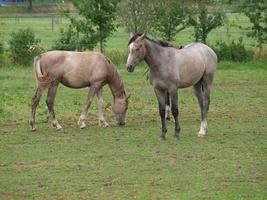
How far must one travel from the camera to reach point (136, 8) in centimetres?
3195

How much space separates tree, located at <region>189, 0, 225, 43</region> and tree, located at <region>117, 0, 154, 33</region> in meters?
1.84

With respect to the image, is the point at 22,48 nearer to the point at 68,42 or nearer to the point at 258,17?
the point at 68,42

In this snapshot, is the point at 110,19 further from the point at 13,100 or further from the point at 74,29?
the point at 13,100

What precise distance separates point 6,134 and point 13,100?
15.6 feet

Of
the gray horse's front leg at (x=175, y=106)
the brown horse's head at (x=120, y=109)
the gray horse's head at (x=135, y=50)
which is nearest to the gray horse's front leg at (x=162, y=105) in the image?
the gray horse's front leg at (x=175, y=106)

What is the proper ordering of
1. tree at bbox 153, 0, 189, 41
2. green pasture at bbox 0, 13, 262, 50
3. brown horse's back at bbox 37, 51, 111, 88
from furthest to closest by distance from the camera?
green pasture at bbox 0, 13, 262, 50, tree at bbox 153, 0, 189, 41, brown horse's back at bbox 37, 51, 111, 88

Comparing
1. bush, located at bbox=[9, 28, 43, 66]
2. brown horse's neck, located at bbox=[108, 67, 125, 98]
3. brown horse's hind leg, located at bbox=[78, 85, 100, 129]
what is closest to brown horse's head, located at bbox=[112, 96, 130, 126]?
brown horse's neck, located at bbox=[108, 67, 125, 98]

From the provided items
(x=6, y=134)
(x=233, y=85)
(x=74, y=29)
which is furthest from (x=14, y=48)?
(x=6, y=134)

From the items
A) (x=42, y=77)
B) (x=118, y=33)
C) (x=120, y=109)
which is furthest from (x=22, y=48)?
(x=118, y=33)

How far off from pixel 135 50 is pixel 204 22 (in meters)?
17.3

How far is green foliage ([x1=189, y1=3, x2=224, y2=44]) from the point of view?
30.6 metres

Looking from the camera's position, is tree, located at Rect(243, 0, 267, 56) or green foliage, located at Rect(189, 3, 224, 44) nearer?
tree, located at Rect(243, 0, 267, 56)

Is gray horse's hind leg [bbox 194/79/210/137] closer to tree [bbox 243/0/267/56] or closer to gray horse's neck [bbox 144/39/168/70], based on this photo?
gray horse's neck [bbox 144/39/168/70]

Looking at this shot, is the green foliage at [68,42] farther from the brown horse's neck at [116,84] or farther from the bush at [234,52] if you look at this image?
the brown horse's neck at [116,84]
